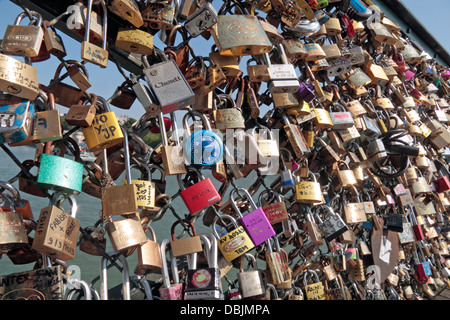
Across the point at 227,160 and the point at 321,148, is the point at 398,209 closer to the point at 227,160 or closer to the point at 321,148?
the point at 321,148

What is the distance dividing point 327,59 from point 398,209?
Result: 4.27 ft

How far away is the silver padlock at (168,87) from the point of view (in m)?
0.97

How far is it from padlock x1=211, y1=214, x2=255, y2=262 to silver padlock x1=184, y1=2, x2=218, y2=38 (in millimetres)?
644

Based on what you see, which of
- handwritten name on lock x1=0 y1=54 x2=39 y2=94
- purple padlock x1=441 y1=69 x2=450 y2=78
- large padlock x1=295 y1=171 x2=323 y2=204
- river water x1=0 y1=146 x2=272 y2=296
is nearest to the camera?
handwritten name on lock x1=0 y1=54 x2=39 y2=94

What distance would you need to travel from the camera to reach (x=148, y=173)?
1.04m

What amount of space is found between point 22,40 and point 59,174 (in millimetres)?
313

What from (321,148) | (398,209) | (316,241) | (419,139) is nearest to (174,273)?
(316,241)

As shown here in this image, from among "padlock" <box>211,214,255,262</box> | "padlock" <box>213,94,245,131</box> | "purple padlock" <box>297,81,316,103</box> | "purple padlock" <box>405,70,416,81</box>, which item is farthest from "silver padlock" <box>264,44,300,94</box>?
"purple padlock" <box>405,70,416,81</box>

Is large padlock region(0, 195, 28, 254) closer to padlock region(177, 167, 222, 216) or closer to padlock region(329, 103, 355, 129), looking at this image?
padlock region(177, 167, 222, 216)

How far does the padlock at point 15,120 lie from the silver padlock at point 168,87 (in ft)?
1.03

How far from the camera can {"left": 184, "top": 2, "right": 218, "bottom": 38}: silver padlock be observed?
42.8 inches

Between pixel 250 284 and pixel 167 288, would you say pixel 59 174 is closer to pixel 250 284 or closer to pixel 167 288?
pixel 167 288
